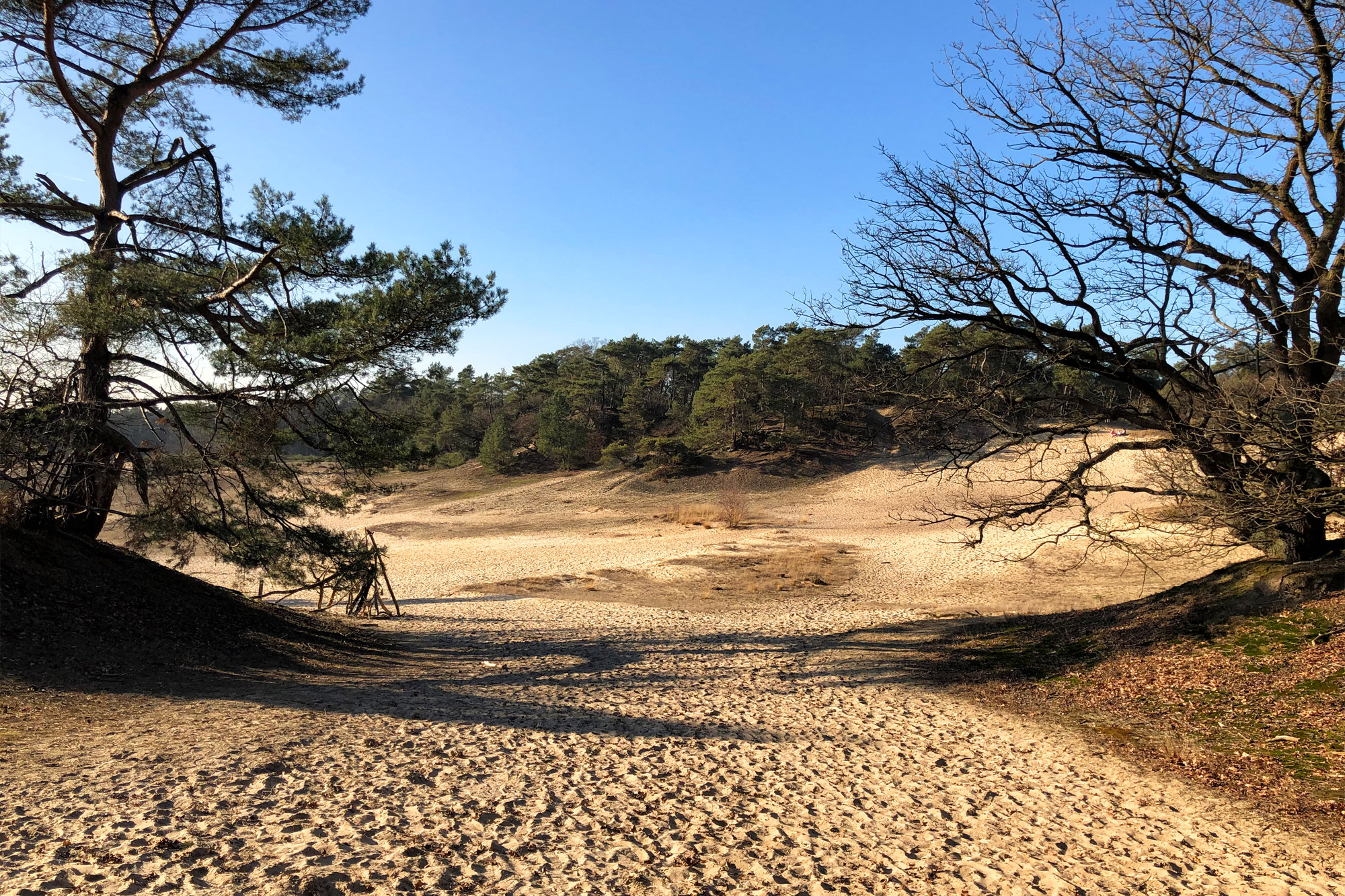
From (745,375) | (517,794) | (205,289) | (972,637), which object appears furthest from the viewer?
(745,375)

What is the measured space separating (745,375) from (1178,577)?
3103cm

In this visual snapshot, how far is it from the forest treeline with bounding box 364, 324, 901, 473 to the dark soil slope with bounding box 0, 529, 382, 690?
2693 cm

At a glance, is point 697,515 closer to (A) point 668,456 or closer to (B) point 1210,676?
(A) point 668,456

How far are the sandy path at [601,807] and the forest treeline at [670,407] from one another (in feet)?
103

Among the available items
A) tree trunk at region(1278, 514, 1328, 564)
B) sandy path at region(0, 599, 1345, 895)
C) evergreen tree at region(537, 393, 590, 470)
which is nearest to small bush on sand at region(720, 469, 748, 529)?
evergreen tree at region(537, 393, 590, 470)

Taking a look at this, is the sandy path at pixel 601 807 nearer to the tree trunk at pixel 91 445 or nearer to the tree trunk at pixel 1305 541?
the tree trunk at pixel 91 445

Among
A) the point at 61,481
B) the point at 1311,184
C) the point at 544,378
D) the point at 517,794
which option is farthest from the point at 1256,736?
the point at 544,378

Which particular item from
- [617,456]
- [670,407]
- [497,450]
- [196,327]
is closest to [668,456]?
[617,456]

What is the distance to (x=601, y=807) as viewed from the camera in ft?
18.3

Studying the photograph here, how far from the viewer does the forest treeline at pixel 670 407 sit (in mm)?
49469

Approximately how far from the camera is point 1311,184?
809cm

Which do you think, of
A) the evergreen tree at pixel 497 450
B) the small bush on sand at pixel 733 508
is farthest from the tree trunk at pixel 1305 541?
the evergreen tree at pixel 497 450

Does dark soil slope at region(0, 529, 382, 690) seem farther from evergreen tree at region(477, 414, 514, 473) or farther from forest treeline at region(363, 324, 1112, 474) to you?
evergreen tree at region(477, 414, 514, 473)

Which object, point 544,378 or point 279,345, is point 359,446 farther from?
point 544,378
